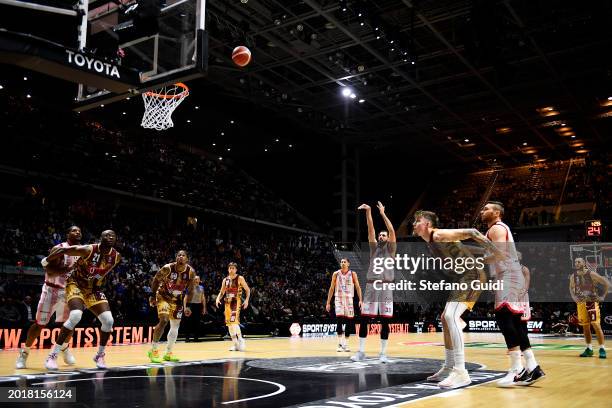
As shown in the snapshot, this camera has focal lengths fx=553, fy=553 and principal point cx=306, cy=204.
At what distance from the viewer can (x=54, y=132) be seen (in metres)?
23.1

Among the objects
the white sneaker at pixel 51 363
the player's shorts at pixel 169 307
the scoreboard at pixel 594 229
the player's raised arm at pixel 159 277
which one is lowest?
the white sneaker at pixel 51 363

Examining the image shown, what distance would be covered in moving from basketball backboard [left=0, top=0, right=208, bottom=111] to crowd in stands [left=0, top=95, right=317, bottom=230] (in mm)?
15344

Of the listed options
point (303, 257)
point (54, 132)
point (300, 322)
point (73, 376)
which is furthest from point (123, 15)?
point (303, 257)

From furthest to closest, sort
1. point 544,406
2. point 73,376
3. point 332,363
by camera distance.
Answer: point 332,363 < point 73,376 < point 544,406

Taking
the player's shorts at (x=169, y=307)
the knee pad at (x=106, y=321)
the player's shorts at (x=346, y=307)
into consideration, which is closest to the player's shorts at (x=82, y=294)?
the knee pad at (x=106, y=321)

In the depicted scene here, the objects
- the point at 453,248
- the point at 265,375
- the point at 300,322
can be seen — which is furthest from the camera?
the point at 300,322

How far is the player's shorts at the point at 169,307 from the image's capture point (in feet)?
30.8

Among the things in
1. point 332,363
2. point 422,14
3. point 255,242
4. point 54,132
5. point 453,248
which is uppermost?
point 422,14

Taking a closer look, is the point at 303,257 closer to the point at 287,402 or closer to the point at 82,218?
the point at 82,218

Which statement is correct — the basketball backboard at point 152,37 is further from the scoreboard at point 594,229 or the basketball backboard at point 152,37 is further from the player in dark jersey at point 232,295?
the scoreboard at point 594,229

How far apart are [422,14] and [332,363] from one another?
14.4 metres

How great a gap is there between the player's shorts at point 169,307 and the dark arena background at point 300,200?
5 centimetres

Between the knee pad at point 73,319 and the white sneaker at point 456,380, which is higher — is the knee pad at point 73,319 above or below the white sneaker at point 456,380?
above

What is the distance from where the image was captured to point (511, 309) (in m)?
6.39
